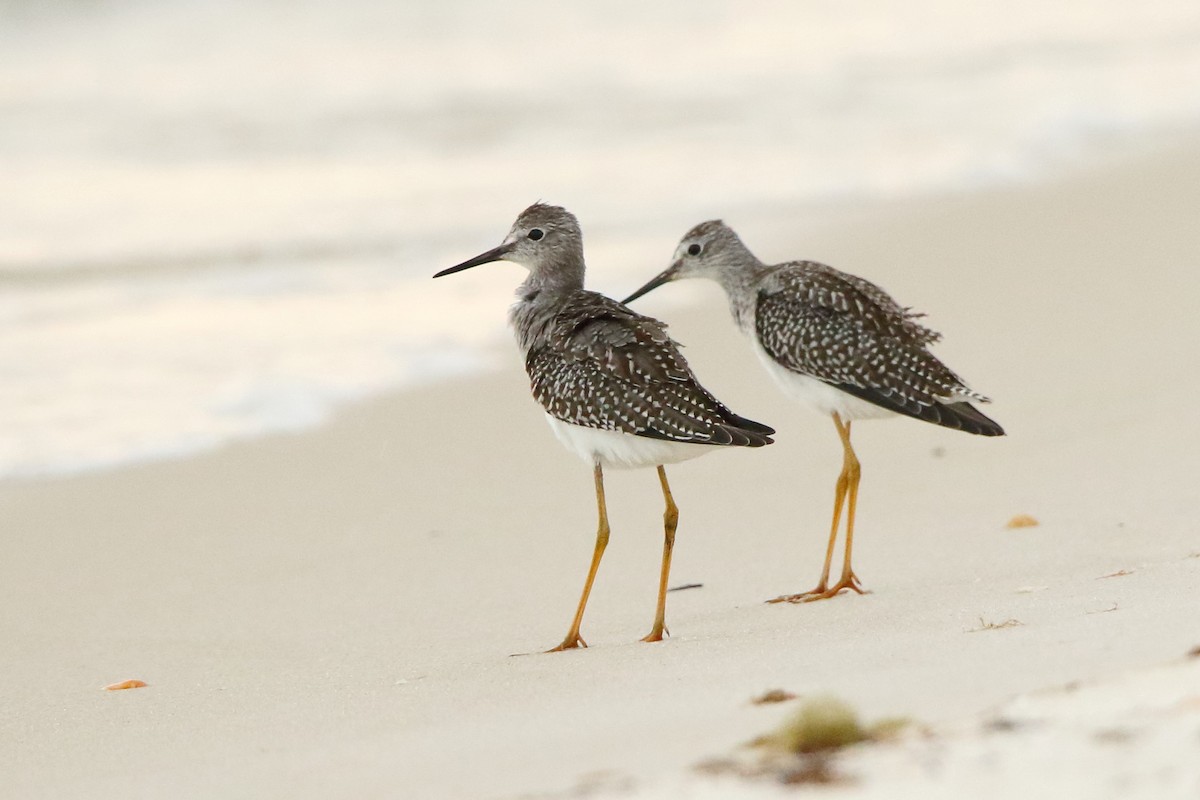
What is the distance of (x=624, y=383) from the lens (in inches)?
273

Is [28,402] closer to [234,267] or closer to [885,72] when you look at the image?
[234,267]

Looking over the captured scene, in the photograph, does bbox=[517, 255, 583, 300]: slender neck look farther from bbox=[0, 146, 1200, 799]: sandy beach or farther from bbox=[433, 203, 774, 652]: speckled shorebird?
bbox=[0, 146, 1200, 799]: sandy beach

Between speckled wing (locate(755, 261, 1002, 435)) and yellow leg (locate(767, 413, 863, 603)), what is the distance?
13.8 inches

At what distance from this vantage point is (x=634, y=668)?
5855 millimetres

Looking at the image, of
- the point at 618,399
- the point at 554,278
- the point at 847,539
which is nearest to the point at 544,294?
the point at 554,278

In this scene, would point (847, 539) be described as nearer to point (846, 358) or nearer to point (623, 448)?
point (846, 358)

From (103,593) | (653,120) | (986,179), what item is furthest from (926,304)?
(653,120)

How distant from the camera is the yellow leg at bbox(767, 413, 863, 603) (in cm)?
719

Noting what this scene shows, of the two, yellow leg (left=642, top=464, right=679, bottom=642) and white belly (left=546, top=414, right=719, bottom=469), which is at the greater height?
white belly (left=546, top=414, right=719, bottom=469)

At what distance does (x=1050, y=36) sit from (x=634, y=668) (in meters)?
23.7

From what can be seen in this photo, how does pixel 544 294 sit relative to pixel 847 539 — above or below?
above

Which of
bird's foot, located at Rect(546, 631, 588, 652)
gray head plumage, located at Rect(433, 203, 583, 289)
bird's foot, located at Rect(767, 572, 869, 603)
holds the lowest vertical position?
bird's foot, located at Rect(767, 572, 869, 603)

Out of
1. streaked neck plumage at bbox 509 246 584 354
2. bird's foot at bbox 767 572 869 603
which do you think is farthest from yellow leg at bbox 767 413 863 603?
streaked neck plumage at bbox 509 246 584 354

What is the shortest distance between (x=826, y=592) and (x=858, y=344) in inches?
48.7
